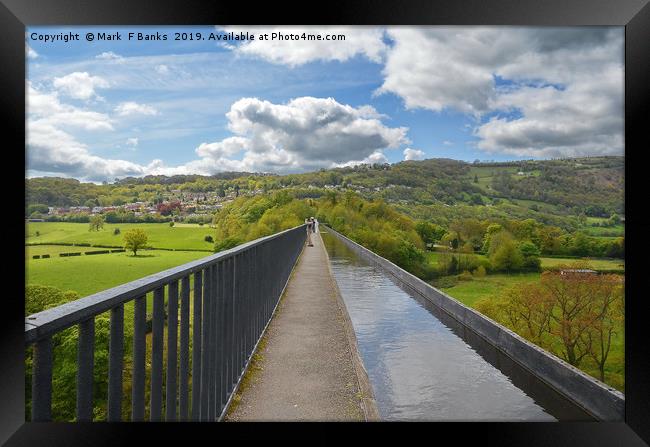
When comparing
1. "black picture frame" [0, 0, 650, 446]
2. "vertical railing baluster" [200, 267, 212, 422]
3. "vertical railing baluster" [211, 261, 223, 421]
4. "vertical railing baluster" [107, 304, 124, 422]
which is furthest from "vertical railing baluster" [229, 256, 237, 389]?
"vertical railing baluster" [107, 304, 124, 422]

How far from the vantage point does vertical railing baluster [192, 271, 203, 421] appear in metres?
2.07

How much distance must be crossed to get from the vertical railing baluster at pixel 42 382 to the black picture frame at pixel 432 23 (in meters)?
1.32

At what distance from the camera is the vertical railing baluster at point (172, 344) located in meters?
1.71

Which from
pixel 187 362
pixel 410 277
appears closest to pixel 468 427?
pixel 187 362

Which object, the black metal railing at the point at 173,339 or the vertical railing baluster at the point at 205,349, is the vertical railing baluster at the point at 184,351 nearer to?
the black metal railing at the point at 173,339

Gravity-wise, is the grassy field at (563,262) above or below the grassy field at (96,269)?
above

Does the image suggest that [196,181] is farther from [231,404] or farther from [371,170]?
[371,170]

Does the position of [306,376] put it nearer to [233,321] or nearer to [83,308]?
[233,321]

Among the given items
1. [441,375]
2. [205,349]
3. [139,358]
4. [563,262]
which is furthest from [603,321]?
[139,358]

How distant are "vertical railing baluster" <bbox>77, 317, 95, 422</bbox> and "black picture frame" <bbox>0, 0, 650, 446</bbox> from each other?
46.9 inches


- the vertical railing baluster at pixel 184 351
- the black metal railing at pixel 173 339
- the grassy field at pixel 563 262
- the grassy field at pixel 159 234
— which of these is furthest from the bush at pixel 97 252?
the vertical railing baluster at pixel 184 351

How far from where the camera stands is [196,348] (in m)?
2.11

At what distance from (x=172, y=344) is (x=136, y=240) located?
3924 centimetres

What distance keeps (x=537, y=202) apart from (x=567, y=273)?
505 centimetres
